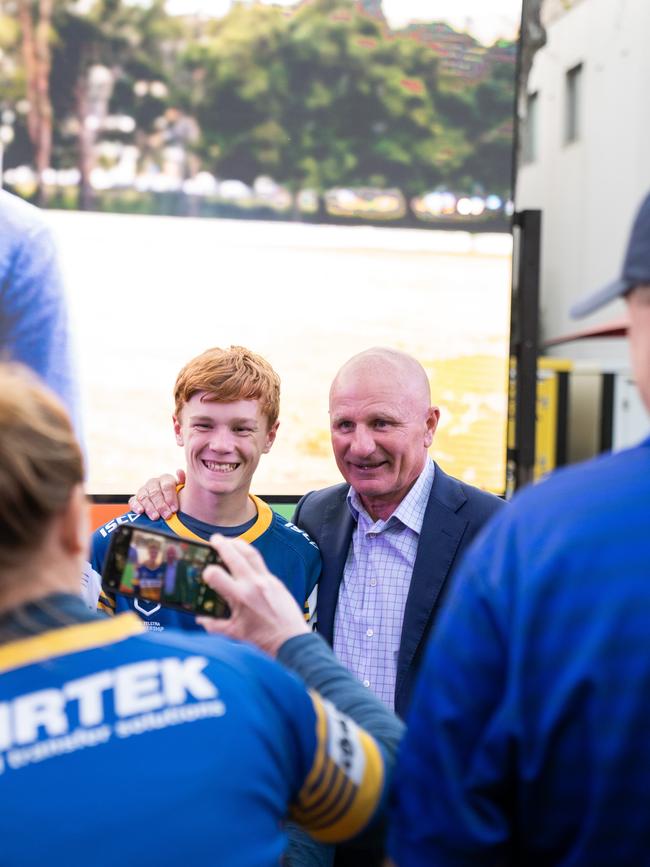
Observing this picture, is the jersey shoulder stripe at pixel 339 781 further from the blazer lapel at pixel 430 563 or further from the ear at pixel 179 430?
the ear at pixel 179 430

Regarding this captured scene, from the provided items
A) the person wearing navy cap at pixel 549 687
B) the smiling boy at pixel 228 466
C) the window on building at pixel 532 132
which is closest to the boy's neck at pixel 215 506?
Result: the smiling boy at pixel 228 466

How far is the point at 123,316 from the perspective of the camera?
322 centimetres

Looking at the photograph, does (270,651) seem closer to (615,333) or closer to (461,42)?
(615,333)

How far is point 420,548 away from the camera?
224 centimetres

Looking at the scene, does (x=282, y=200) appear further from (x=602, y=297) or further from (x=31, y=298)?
(x=602, y=297)

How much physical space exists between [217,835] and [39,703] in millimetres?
195

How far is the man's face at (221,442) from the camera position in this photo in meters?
2.21

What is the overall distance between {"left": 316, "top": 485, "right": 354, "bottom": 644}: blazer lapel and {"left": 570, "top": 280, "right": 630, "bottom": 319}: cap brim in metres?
1.18

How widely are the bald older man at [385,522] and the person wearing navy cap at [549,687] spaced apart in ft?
3.61

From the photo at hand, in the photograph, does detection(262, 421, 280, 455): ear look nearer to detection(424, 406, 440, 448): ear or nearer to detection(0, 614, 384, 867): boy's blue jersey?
detection(424, 406, 440, 448): ear

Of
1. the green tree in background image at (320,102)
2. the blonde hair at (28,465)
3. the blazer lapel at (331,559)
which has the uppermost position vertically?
the green tree in background image at (320,102)

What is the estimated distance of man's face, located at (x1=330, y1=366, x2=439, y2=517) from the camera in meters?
2.32

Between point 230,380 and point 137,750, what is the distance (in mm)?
1326

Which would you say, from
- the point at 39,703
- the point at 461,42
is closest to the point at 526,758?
the point at 39,703
